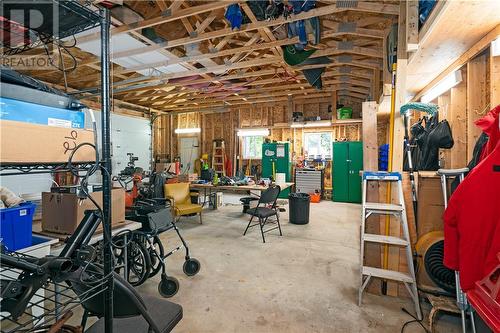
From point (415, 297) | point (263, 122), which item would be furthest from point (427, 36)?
point (263, 122)

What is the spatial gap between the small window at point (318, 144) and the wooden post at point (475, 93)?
5.48 metres

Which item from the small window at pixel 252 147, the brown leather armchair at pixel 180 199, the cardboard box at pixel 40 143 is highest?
the small window at pixel 252 147

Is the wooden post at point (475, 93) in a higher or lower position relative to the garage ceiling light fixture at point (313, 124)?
lower

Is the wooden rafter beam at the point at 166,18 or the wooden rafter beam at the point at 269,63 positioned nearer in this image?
the wooden rafter beam at the point at 166,18

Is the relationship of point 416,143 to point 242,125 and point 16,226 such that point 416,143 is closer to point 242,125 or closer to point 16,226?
point 16,226

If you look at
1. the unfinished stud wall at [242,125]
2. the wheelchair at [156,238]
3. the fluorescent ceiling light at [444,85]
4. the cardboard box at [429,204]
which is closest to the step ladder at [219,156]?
the unfinished stud wall at [242,125]

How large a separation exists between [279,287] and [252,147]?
7108mm

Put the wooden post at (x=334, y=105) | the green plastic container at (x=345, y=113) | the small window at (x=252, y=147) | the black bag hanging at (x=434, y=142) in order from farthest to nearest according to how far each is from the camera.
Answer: the small window at (x=252, y=147)
the wooden post at (x=334, y=105)
the green plastic container at (x=345, y=113)
the black bag hanging at (x=434, y=142)

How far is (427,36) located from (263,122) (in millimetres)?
6901

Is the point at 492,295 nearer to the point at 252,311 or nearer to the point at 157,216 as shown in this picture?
the point at 252,311

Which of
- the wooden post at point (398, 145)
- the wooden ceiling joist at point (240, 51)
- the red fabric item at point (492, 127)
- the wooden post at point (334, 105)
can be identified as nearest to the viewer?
the red fabric item at point (492, 127)

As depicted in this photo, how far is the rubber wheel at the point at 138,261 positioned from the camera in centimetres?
245

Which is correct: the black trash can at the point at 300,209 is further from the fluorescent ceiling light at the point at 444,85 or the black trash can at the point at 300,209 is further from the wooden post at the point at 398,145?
the fluorescent ceiling light at the point at 444,85

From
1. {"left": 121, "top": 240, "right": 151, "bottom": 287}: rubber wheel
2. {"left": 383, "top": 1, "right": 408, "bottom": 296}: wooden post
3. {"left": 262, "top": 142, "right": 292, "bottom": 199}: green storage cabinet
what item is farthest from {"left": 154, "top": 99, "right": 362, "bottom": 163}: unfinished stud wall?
{"left": 121, "top": 240, "right": 151, "bottom": 287}: rubber wheel
